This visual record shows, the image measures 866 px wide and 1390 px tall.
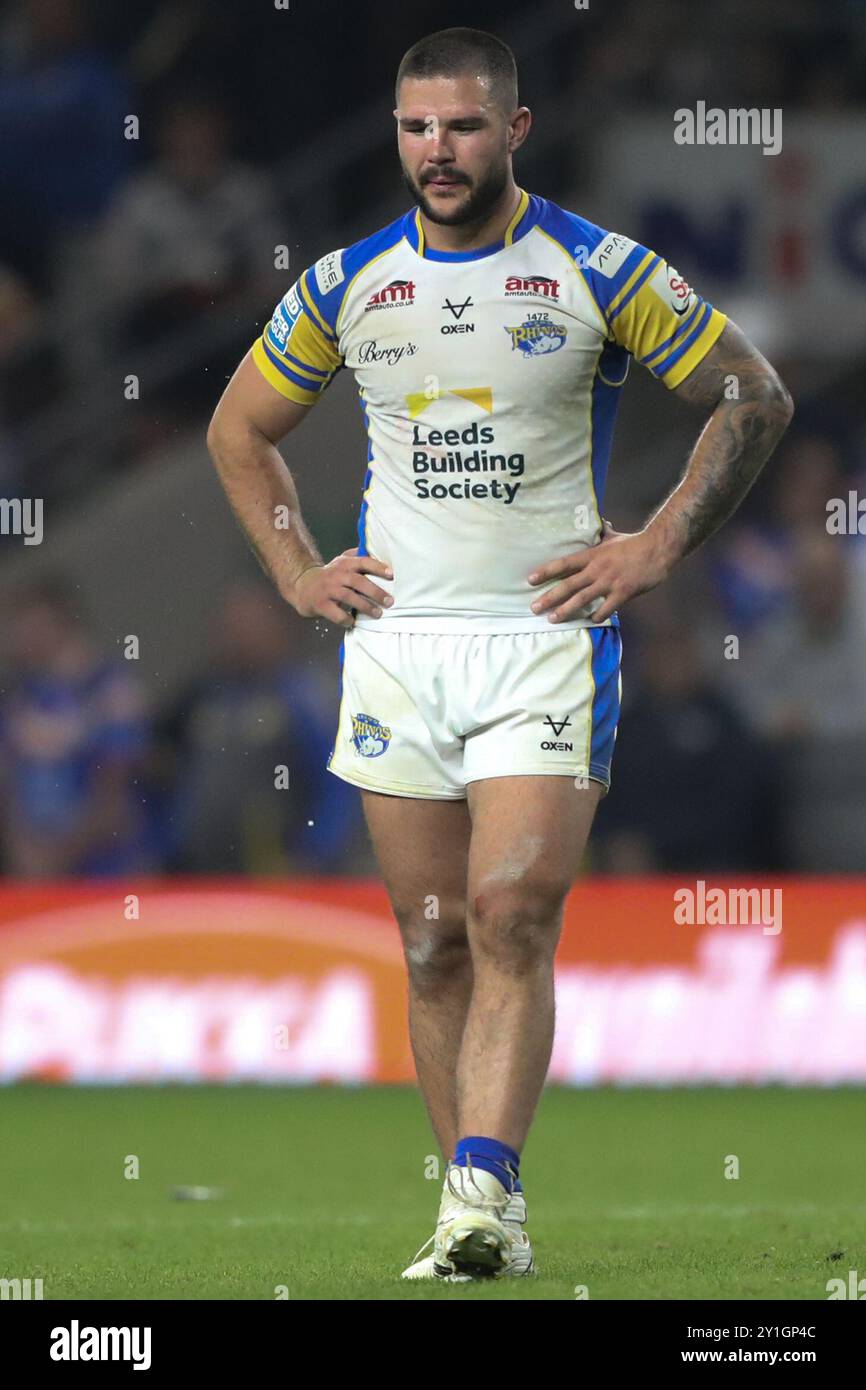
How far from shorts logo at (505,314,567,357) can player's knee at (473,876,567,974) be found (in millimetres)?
1168

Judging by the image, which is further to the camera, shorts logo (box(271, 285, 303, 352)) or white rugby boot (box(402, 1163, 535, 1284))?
shorts logo (box(271, 285, 303, 352))

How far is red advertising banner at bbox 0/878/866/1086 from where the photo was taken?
11.2 m

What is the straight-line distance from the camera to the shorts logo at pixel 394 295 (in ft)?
18.5

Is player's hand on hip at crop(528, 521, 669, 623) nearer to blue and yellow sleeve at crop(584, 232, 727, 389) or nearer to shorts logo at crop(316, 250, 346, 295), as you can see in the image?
blue and yellow sleeve at crop(584, 232, 727, 389)

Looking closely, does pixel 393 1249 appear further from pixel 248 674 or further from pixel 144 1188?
pixel 248 674

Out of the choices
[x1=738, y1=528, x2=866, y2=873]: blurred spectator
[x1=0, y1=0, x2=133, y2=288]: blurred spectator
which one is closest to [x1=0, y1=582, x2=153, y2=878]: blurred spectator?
[x1=0, y1=0, x2=133, y2=288]: blurred spectator

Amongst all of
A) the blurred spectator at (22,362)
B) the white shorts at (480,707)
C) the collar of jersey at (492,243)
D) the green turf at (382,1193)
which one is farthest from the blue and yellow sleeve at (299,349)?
the blurred spectator at (22,362)

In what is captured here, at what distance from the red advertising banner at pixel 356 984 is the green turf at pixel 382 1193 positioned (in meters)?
0.24

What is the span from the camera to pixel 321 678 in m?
11.8

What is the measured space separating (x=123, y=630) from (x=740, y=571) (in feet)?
10.2

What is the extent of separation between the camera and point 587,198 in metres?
13.5

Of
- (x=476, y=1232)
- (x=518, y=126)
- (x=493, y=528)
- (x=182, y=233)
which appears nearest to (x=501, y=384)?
(x=493, y=528)

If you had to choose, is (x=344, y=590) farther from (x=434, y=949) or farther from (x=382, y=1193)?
(x=382, y=1193)
